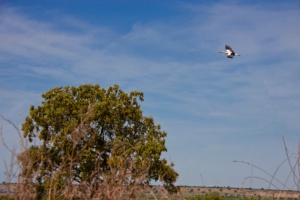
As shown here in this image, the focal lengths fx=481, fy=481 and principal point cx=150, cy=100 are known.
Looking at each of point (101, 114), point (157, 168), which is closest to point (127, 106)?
point (101, 114)

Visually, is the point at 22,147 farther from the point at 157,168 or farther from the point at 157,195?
the point at 157,168

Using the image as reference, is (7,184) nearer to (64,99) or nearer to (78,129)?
(78,129)

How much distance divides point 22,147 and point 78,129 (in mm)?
733

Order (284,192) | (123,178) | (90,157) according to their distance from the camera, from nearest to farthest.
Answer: (284,192), (123,178), (90,157)

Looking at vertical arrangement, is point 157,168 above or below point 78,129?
above

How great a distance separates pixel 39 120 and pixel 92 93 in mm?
4903

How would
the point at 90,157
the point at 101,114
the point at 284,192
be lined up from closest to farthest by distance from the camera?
the point at 284,192
the point at 90,157
the point at 101,114

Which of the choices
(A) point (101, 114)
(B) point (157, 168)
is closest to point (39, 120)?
(A) point (101, 114)

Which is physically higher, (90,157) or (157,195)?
(90,157)

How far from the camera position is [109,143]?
3822 centimetres

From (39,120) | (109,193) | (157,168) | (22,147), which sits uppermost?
(39,120)

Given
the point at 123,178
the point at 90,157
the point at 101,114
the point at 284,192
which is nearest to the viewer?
the point at 284,192

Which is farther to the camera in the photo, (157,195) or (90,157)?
(90,157)

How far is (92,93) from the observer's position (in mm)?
40344
